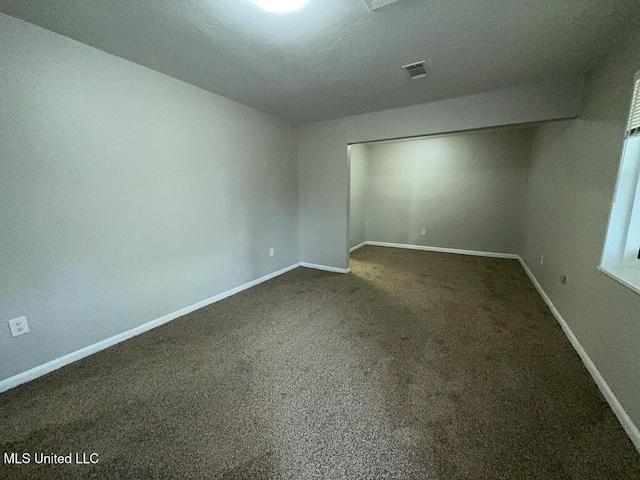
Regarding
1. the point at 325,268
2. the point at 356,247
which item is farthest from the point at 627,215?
the point at 356,247

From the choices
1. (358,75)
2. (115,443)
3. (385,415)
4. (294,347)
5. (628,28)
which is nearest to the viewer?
(115,443)

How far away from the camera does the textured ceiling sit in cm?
145

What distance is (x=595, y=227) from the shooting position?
6.17ft

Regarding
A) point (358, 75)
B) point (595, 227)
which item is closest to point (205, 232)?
point (358, 75)

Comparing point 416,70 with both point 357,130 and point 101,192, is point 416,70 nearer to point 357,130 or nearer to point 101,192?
point 357,130

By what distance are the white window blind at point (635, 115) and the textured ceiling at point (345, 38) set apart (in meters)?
0.43

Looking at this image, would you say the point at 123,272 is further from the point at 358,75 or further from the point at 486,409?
the point at 486,409

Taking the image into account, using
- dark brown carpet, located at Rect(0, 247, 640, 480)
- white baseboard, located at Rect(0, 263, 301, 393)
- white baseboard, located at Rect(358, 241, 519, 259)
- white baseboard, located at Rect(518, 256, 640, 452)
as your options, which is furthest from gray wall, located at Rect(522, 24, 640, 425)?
white baseboard, located at Rect(0, 263, 301, 393)

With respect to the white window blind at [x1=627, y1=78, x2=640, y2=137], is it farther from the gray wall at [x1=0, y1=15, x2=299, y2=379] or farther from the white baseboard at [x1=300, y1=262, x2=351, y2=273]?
the gray wall at [x1=0, y1=15, x2=299, y2=379]

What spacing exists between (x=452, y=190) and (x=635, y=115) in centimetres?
365

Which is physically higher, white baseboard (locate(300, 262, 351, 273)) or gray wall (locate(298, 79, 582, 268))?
gray wall (locate(298, 79, 582, 268))

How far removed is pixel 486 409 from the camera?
4.79 ft

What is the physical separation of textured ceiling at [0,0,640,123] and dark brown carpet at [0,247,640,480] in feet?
7.59

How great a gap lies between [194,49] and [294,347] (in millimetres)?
2482
